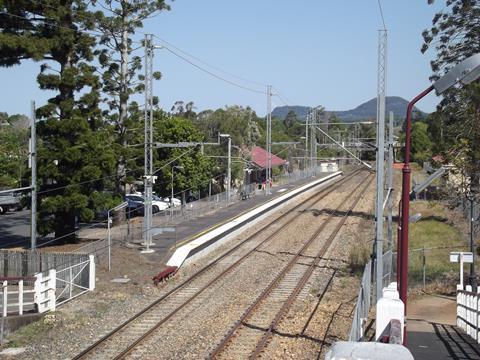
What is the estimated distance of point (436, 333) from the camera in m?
14.6

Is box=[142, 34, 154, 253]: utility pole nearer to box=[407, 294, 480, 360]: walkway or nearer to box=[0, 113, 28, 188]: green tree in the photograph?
box=[407, 294, 480, 360]: walkway

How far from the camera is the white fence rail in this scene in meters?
13.2

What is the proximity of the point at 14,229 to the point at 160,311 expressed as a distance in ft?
82.5

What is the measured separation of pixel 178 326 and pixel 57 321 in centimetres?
324

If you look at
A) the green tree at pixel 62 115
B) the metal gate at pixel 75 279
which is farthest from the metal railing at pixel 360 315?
the green tree at pixel 62 115

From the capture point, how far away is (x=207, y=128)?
7594 cm

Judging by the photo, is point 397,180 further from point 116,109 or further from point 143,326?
point 143,326

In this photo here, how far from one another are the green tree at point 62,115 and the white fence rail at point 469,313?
19.4m

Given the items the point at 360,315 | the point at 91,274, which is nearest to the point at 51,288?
the point at 91,274

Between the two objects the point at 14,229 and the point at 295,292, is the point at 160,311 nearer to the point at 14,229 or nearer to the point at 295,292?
the point at 295,292

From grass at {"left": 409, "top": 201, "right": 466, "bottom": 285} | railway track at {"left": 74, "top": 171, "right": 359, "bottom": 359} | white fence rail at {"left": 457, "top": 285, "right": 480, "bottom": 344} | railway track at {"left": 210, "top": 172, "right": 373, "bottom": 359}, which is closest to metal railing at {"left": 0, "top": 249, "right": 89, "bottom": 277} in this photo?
railway track at {"left": 74, "top": 171, "right": 359, "bottom": 359}

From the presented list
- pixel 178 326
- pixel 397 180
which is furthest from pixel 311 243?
pixel 397 180

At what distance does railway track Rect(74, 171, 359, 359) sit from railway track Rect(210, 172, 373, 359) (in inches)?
82.2

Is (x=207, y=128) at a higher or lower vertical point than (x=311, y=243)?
higher
